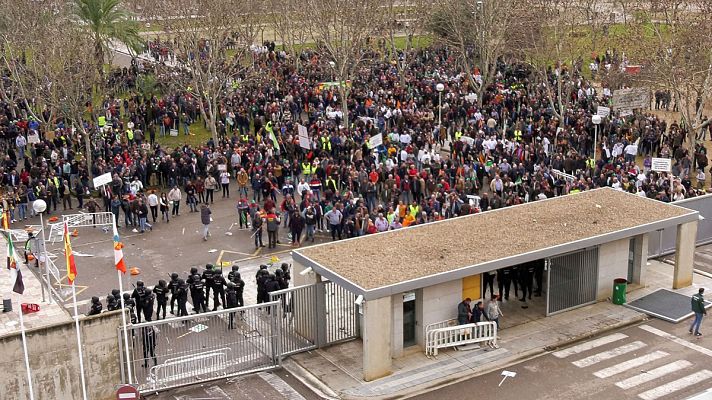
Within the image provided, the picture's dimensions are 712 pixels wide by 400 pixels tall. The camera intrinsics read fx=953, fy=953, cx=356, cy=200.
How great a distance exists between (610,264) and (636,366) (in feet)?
13.7

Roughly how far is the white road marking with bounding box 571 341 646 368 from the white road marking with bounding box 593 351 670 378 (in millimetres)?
431

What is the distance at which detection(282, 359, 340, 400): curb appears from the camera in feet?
70.0

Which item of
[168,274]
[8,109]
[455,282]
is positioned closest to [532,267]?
[455,282]

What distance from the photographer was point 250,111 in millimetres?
47938

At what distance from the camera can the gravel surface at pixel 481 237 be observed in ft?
74.9

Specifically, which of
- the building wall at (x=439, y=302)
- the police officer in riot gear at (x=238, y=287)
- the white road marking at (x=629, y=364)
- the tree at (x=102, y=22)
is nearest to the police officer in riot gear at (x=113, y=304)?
the police officer in riot gear at (x=238, y=287)

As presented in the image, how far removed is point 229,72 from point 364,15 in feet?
23.8

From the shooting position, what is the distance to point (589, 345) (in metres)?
23.9

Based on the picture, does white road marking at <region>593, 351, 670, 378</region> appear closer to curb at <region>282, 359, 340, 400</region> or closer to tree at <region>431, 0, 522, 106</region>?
curb at <region>282, 359, 340, 400</region>

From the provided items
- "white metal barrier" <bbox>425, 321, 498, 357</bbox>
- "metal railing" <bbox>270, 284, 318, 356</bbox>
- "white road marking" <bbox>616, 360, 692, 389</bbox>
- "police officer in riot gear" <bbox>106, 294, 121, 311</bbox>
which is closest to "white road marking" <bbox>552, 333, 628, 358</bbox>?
"white metal barrier" <bbox>425, 321, 498, 357</bbox>

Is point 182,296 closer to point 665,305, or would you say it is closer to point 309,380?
point 309,380

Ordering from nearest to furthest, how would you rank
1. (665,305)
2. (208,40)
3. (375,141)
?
(665,305) < (375,141) < (208,40)

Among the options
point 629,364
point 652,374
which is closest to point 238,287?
point 629,364

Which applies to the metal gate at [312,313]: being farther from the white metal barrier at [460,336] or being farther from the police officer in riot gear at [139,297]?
the police officer in riot gear at [139,297]
